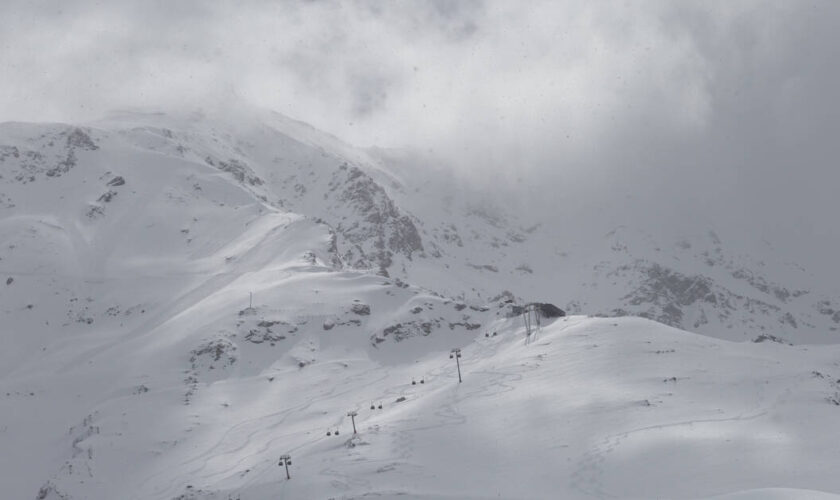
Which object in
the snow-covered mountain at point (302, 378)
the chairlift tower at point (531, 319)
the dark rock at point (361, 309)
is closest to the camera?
the snow-covered mountain at point (302, 378)

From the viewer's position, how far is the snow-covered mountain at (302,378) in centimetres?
4291

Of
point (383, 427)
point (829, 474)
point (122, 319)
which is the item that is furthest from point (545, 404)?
point (122, 319)

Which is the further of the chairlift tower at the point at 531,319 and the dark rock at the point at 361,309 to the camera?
the dark rock at the point at 361,309

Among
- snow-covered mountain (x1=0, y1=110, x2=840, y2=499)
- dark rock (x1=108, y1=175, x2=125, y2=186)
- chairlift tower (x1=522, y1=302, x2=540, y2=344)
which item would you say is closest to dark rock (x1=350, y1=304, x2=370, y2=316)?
snow-covered mountain (x1=0, y1=110, x2=840, y2=499)

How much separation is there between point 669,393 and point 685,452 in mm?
12343

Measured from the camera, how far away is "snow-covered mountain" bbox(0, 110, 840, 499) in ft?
141

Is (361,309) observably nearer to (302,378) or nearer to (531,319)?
(302,378)

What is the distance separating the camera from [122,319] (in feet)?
340

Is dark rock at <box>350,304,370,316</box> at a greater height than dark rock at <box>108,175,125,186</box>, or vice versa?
dark rock at <box>108,175,125,186</box>

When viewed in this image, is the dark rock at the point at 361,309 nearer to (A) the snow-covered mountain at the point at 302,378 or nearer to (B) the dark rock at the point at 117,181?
(A) the snow-covered mountain at the point at 302,378

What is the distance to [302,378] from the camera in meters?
82.6

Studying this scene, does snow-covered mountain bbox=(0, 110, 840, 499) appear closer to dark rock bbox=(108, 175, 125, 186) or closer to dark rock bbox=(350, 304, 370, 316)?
dark rock bbox=(108, 175, 125, 186)

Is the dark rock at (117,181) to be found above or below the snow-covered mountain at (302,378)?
above

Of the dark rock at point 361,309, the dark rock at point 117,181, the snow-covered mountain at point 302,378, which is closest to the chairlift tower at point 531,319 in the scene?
the snow-covered mountain at point 302,378
